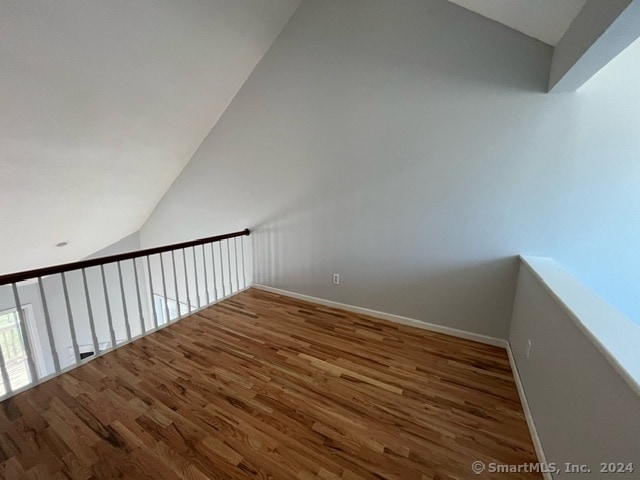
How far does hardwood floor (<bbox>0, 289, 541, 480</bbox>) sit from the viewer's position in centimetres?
140

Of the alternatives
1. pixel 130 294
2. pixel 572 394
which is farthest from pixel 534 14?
pixel 130 294

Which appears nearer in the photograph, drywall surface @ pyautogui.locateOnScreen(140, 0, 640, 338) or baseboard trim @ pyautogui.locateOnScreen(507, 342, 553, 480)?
baseboard trim @ pyautogui.locateOnScreen(507, 342, 553, 480)

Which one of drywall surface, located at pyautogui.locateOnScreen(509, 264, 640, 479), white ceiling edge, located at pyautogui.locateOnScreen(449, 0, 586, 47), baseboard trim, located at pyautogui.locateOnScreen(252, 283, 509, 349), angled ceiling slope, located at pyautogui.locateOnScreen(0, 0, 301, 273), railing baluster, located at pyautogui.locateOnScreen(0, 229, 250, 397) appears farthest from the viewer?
railing baluster, located at pyautogui.locateOnScreen(0, 229, 250, 397)

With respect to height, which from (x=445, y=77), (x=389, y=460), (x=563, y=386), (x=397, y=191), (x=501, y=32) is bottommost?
(x=389, y=460)

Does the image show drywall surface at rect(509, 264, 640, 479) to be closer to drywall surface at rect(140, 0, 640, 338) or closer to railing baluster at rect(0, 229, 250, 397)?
drywall surface at rect(140, 0, 640, 338)

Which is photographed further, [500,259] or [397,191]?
[397,191]

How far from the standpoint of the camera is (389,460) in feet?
4.68

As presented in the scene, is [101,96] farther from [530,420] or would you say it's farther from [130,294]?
[130,294]

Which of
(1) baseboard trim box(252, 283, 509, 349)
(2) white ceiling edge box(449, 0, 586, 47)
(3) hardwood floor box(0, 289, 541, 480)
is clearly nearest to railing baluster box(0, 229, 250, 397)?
(3) hardwood floor box(0, 289, 541, 480)

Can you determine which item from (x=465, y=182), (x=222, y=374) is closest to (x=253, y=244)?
(x=222, y=374)

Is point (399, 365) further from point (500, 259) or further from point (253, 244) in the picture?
point (253, 244)

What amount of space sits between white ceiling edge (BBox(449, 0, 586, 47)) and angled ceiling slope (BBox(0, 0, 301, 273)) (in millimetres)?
1847

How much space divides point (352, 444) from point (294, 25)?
3655 millimetres

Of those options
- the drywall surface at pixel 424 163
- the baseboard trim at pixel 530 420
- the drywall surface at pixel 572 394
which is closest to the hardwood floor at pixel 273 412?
the baseboard trim at pixel 530 420
